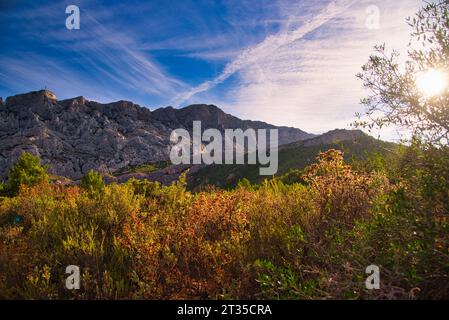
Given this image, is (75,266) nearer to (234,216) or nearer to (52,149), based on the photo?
(234,216)

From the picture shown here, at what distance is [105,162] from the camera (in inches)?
7077

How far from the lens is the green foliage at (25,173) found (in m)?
28.0

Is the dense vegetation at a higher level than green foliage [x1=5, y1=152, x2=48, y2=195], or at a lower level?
lower

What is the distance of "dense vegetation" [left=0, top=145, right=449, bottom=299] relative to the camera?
384 centimetres

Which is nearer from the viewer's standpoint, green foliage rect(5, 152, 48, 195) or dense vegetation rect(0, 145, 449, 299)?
dense vegetation rect(0, 145, 449, 299)

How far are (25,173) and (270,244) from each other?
30.2 metres

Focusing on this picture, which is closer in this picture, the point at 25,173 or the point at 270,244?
the point at 270,244

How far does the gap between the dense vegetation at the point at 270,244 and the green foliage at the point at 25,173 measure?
2389 cm

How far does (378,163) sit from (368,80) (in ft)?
5.32

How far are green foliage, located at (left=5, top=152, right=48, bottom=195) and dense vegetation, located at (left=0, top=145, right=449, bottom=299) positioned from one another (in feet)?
78.4

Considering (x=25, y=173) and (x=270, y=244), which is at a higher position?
(x=25, y=173)

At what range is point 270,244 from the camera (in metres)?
5.67
